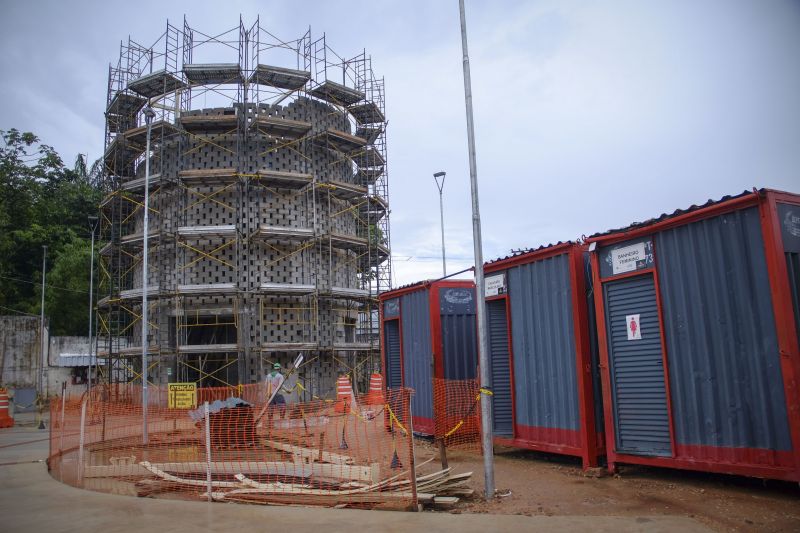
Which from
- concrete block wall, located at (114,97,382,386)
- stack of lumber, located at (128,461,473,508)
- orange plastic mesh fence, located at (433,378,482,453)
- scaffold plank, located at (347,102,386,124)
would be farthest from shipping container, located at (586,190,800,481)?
scaffold plank, located at (347,102,386,124)

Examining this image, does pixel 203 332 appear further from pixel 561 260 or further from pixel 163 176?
pixel 561 260

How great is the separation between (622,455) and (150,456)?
939cm

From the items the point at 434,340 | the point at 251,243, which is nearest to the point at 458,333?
the point at 434,340

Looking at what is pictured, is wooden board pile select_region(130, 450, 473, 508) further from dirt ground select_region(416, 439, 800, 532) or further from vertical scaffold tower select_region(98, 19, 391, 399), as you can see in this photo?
vertical scaffold tower select_region(98, 19, 391, 399)

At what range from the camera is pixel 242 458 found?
1132 cm

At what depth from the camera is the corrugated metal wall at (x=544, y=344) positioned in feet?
31.6

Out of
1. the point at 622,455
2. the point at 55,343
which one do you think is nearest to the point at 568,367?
the point at 622,455

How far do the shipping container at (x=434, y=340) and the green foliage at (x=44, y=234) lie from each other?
34.0m

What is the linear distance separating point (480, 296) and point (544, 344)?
2616 mm

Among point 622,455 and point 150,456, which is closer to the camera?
point 622,455

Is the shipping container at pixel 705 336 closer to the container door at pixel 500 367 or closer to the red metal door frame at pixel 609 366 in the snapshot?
the red metal door frame at pixel 609 366

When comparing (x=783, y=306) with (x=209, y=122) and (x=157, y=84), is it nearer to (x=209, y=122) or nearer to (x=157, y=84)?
(x=209, y=122)

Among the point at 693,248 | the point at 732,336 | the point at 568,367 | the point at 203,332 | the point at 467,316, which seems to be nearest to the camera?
the point at 732,336

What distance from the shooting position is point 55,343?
35344mm
